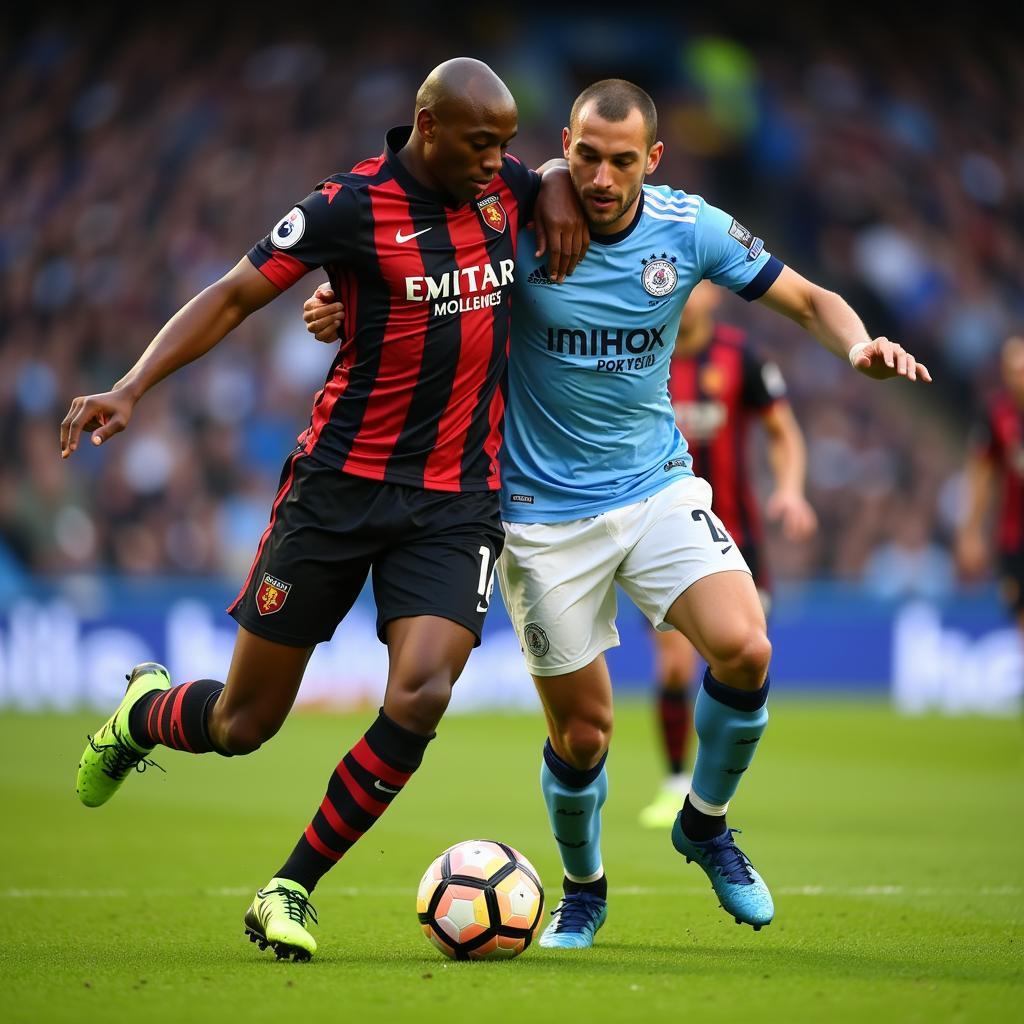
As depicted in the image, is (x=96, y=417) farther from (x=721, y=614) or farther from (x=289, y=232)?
(x=721, y=614)

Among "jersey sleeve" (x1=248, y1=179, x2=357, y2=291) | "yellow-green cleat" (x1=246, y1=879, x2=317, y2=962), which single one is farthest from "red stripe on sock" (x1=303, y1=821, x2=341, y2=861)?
"jersey sleeve" (x1=248, y1=179, x2=357, y2=291)

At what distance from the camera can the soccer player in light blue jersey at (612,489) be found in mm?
5125

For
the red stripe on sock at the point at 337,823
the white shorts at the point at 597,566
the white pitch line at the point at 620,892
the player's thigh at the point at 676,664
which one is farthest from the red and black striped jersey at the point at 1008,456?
the red stripe on sock at the point at 337,823

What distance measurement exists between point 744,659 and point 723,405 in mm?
4029

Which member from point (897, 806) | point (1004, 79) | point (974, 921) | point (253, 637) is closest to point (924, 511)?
point (1004, 79)

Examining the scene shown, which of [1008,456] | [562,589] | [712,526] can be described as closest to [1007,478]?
[1008,456]

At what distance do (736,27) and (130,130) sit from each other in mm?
7540

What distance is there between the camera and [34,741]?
39.3ft

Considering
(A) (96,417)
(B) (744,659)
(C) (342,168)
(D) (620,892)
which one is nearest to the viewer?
(A) (96,417)

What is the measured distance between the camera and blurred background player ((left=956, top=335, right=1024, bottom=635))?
450 inches

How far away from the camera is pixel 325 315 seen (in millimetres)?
5031

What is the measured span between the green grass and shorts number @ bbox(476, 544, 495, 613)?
39.7 inches

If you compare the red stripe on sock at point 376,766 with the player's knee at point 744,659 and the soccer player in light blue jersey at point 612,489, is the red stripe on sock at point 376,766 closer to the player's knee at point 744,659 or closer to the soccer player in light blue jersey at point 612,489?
the soccer player in light blue jersey at point 612,489

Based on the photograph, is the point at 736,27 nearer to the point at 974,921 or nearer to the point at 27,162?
the point at 27,162
